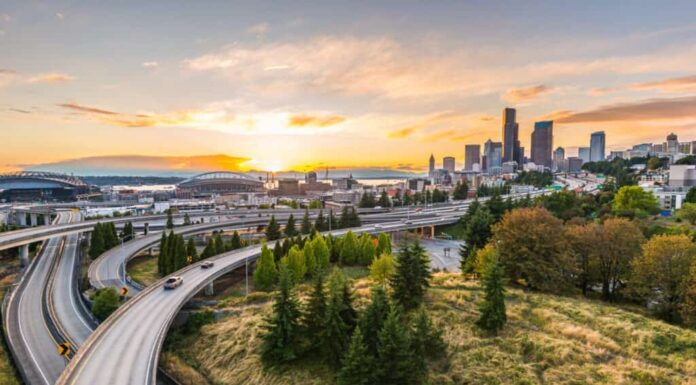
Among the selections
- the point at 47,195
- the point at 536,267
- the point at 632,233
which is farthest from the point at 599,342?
the point at 47,195

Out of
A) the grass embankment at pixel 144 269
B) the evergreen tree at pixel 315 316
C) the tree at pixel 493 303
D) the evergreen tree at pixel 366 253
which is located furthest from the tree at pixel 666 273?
the grass embankment at pixel 144 269

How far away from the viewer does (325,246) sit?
44375 mm

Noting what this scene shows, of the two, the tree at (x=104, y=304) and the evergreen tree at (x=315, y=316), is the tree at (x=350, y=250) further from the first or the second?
the tree at (x=104, y=304)

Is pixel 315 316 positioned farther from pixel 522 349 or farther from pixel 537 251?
pixel 537 251

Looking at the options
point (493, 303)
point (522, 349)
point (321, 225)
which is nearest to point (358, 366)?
point (493, 303)

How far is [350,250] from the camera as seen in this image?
47.9 metres

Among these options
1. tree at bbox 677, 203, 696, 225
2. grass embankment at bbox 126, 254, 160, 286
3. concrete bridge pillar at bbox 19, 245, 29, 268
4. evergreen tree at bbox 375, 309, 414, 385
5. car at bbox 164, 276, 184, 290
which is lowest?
grass embankment at bbox 126, 254, 160, 286

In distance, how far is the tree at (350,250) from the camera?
4803 cm

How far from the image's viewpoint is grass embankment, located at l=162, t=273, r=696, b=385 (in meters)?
17.5

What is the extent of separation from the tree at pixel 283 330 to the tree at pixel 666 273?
85.7 ft

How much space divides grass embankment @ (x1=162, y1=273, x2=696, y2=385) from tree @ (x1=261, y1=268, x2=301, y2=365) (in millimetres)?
1035

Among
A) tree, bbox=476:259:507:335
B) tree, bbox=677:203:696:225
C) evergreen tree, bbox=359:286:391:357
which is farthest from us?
tree, bbox=677:203:696:225

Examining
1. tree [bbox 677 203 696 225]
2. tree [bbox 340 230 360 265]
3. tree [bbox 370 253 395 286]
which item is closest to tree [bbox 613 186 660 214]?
tree [bbox 677 203 696 225]

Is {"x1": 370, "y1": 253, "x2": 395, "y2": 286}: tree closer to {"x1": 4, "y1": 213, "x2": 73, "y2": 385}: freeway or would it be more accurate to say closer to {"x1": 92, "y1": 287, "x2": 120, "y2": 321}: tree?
{"x1": 92, "y1": 287, "x2": 120, "y2": 321}: tree
